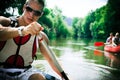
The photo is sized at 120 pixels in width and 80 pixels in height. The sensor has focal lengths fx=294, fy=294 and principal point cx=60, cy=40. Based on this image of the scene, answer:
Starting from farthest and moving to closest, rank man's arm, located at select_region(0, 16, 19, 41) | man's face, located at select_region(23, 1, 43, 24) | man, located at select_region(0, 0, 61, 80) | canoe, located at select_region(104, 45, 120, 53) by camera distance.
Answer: canoe, located at select_region(104, 45, 120, 53)
man's face, located at select_region(23, 1, 43, 24)
man, located at select_region(0, 0, 61, 80)
man's arm, located at select_region(0, 16, 19, 41)

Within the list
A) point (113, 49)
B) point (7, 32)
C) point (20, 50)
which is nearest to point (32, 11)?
point (20, 50)

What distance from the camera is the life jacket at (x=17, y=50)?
3.56 metres

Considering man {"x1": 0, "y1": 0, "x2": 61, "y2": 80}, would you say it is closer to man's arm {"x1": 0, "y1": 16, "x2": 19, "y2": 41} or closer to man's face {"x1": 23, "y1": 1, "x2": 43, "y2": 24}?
man's face {"x1": 23, "y1": 1, "x2": 43, "y2": 24}

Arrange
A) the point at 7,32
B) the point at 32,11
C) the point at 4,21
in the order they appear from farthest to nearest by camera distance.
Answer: the point at 32,11
the point at 4,21
the point at 7,32

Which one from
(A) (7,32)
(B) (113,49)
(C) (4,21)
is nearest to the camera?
(A) (7,32)

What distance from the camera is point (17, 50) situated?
3605 mm

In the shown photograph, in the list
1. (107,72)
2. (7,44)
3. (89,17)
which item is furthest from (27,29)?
(89,17)

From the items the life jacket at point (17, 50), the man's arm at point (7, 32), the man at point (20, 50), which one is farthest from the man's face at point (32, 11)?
the man's arm at point (7, 32)

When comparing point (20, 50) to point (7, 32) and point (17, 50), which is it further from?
point (7, 32)

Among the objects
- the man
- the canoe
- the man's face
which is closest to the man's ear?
the man

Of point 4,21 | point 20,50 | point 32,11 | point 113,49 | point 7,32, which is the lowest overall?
point 113,49

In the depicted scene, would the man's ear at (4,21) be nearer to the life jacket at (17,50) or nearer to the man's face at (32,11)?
the life jacket at (17,50)

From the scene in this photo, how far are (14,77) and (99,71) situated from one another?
796 centimetres

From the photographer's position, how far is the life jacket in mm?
3561
